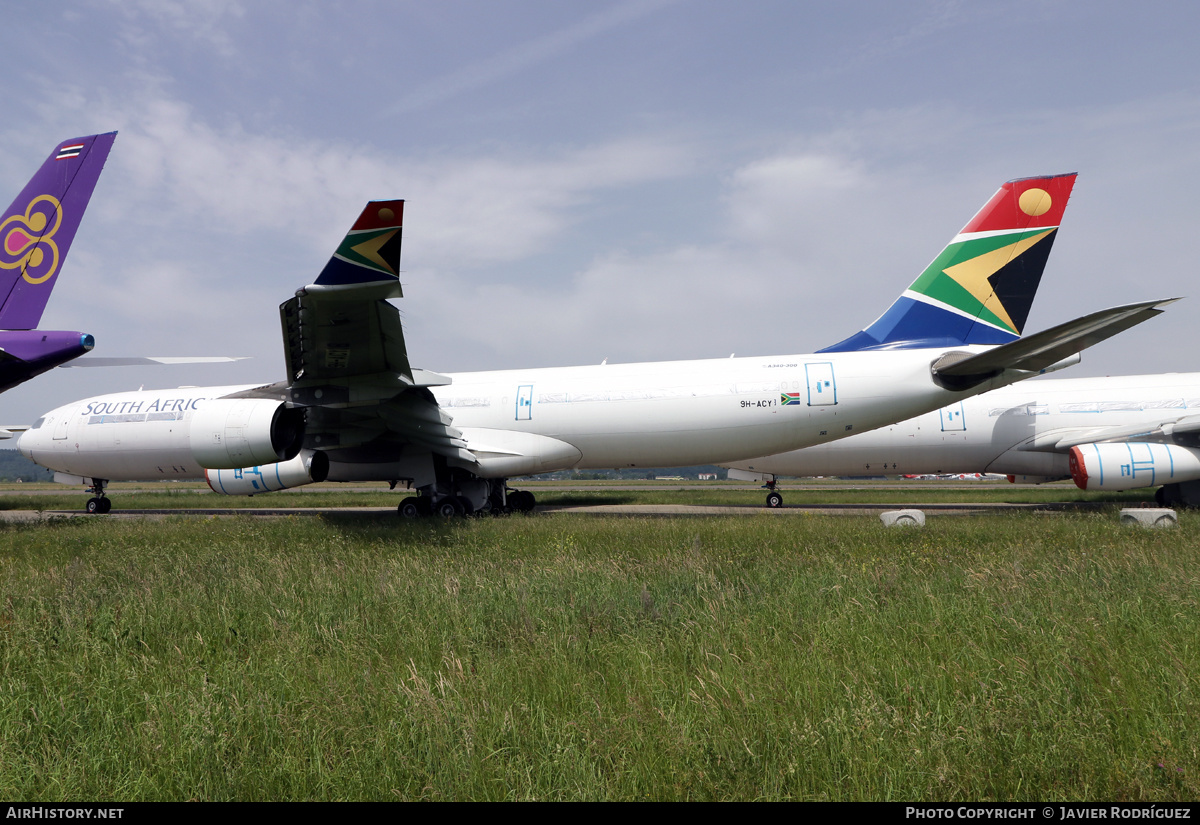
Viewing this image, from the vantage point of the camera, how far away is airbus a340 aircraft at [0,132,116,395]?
438 inches

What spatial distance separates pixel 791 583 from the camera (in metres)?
6.14

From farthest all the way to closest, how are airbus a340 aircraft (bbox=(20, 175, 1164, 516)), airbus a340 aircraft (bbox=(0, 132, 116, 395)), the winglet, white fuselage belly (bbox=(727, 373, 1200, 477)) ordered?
white fuselage belly (bbox=(727, 373, 1200, 477)) → airbus a340 aircraft (bbox=(20, 175, 1164, 516)) → airbus a340 aircraft (bbox=(0, 132, 116, 395)) → the winglet

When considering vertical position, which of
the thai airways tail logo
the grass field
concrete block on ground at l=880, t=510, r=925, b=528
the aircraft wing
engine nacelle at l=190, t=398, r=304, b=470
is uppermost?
the thai airways tail logo

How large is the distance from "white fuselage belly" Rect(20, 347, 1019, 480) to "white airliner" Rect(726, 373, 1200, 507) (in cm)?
361

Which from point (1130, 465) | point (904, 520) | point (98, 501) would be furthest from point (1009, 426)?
point (98, 501)

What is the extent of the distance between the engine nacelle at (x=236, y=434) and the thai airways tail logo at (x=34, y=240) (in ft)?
11.7

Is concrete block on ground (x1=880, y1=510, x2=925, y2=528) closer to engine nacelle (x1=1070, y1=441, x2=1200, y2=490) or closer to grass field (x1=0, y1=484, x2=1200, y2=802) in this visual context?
grass field (x1=0, y1=484, x2=1200, y2=802)

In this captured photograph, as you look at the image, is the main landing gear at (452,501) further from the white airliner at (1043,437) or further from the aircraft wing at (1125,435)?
the aircraft wing at (1125,435)

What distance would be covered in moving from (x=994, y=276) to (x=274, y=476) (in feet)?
60.0

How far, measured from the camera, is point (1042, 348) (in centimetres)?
1274

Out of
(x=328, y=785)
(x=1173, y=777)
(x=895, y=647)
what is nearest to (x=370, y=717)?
(x=328, y=785)

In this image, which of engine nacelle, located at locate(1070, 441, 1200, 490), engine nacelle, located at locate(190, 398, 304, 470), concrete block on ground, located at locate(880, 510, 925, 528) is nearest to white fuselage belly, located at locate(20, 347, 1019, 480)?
concrete block on ground, located at locate(880, 510, 925, 528)

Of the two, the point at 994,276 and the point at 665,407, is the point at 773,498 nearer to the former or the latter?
the point at 665,407
